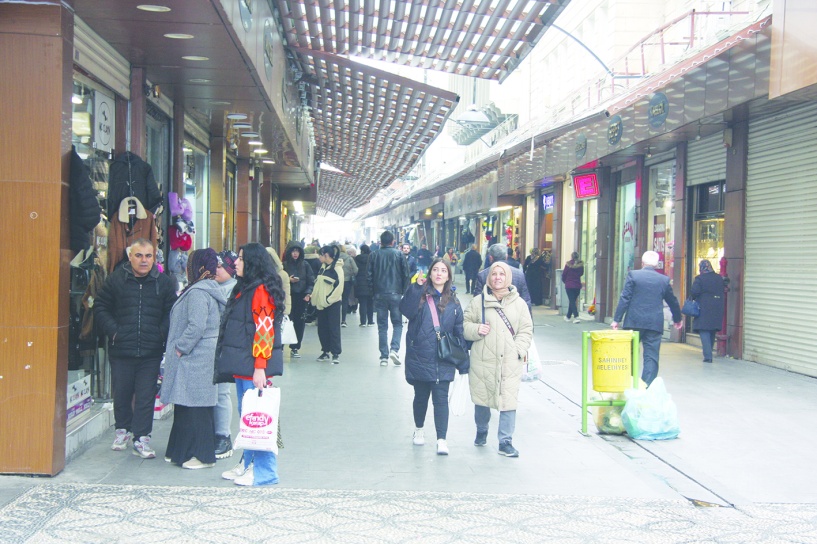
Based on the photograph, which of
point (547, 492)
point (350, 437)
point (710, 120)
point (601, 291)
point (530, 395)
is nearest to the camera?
point (547, 492)

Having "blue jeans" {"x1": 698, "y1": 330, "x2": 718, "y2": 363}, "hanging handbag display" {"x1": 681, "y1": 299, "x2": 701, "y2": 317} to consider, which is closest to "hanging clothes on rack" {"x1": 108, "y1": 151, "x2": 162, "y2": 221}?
"hanging handbag display" {"x1": 681, "y1": 299, "x2": 701, "y2": 317}

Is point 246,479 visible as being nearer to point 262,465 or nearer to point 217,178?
point 262,465

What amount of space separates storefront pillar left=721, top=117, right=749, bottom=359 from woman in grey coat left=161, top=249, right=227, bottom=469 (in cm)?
939

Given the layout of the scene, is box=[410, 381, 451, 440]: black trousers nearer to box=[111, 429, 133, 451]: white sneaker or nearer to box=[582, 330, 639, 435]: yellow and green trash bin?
box=[582, 330, 639, 435]: yellow and green trash bin

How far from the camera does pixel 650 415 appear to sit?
25.9 ft

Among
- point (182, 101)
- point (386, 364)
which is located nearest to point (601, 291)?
point (386, 364)

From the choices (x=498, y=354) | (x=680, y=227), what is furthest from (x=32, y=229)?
(x=680, y=227)

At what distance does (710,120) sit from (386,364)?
5.88 metres

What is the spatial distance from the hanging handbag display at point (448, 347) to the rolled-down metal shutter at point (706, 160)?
29.2 ft

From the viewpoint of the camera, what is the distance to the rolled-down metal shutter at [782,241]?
11938 mm

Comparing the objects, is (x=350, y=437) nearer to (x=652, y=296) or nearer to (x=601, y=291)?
(x=652, y=296)

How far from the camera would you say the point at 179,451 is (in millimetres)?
6496

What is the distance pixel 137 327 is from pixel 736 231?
9874 millimetres

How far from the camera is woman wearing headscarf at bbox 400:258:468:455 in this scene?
7.11m
